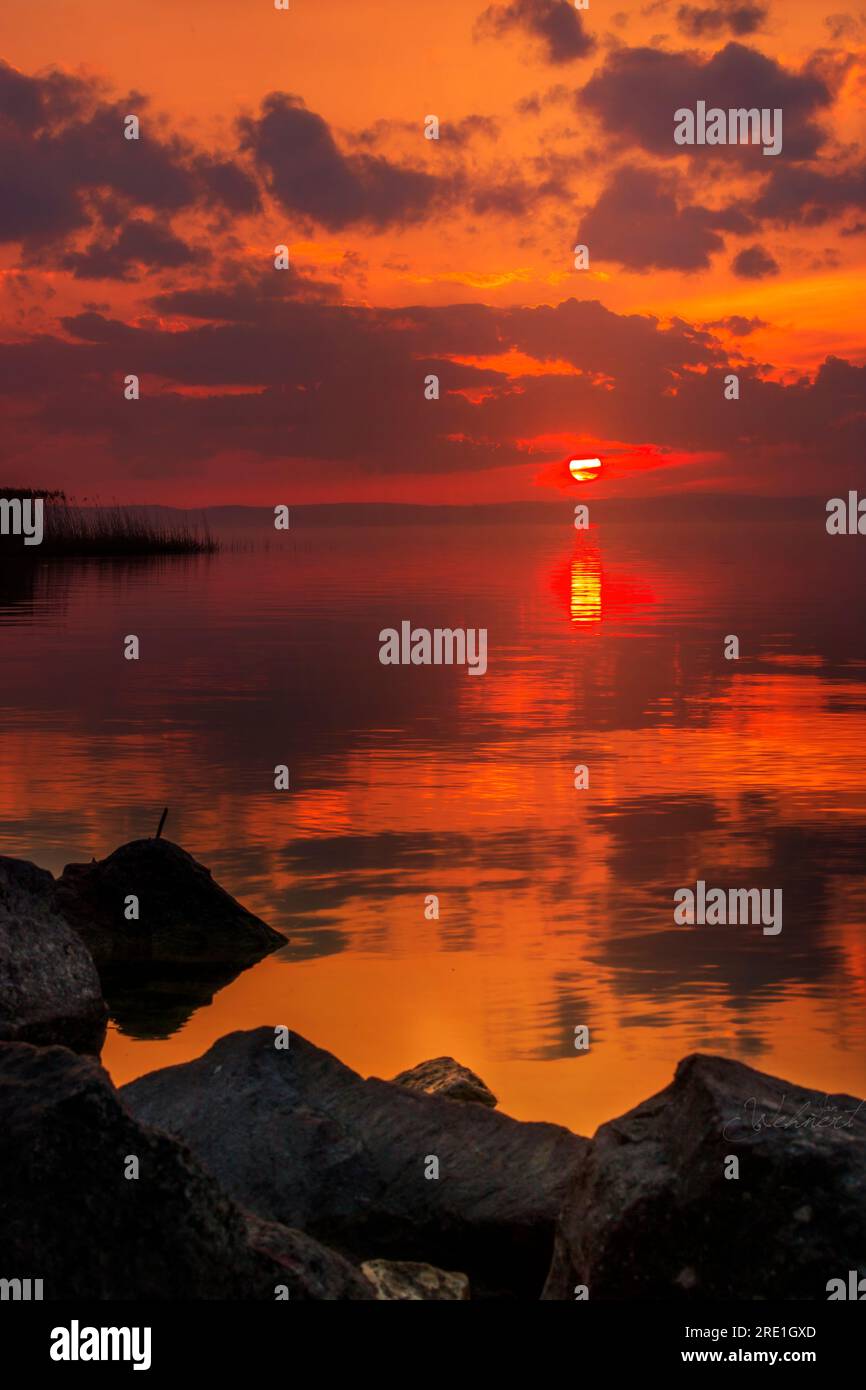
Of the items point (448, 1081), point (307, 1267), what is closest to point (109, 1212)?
point (307, 1267)

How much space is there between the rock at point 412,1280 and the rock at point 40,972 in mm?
4189

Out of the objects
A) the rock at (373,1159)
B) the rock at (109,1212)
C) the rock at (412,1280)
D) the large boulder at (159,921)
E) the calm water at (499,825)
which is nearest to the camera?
the rock at (109,1212)

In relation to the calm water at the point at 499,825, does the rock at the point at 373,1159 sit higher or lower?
lower

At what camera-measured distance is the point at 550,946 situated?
15.1 m

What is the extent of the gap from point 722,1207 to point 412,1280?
1.72 m

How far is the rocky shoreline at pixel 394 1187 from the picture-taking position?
668 centimetres

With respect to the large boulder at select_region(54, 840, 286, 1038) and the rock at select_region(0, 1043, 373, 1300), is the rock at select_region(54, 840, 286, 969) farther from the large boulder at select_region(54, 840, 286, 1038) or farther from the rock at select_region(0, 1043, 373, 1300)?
the rock at select_region(0, 1043, 373, 1300)

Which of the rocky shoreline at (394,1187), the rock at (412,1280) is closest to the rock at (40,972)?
the rocky shoreline at (394,1187)

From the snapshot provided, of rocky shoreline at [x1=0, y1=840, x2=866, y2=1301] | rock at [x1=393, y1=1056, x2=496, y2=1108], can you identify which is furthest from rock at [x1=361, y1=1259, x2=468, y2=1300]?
rock at [x1=393, y1=1056, x2=496, y2=1108]

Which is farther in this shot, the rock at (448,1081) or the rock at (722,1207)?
the rock at (448,1081)

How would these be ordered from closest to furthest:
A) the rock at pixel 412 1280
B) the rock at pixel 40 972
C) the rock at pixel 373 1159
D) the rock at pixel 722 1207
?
the rock at pixel 722 1207, the rock at pixel 412 1280, the rock at pixel 373 1159, the rock at pixel 40 972

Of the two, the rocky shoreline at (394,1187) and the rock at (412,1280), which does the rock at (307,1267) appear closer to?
the rocky shoreline at (394,1187)

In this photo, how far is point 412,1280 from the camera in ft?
26.0

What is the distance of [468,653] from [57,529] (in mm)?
42491
